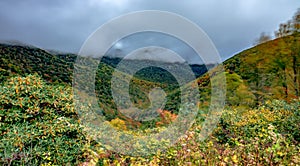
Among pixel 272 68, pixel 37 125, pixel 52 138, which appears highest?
pixel 272 68

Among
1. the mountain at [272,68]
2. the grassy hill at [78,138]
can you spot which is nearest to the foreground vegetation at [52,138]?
the grassy hill at [78,138]

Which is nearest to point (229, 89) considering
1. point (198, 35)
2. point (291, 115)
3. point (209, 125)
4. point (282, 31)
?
point (282, 31)

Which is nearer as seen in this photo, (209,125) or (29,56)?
(209,125)

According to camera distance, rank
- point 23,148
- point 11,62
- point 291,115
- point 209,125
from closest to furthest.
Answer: point 23,148
point 209,125
point 291,115
point 11,62

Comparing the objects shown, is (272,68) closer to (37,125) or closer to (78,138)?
(78,138)

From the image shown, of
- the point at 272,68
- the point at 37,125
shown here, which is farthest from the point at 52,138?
the point at 272,68

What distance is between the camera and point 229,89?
29.5m

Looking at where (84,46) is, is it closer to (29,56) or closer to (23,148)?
(23,148)

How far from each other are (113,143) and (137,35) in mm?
2252

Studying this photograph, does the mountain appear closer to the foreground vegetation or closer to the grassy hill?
the grassy hill

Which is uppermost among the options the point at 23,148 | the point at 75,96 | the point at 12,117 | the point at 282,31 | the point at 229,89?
the point at 282,31

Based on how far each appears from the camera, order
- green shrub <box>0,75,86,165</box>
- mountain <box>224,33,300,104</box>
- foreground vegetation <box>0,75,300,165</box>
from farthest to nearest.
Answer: mountain <box>224,33,300,104</box>, green shrub <box>0,75,86,165</box>, foreground vegetation <box>0,75,300,165</box>

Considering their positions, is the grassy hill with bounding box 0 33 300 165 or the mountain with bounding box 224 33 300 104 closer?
the grassy hill with bounding box 0 33 300 165

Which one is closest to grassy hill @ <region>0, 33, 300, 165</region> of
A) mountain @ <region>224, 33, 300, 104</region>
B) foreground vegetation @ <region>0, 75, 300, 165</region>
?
foreground vegetation @ <region>0, 75, 300, 165</region>
